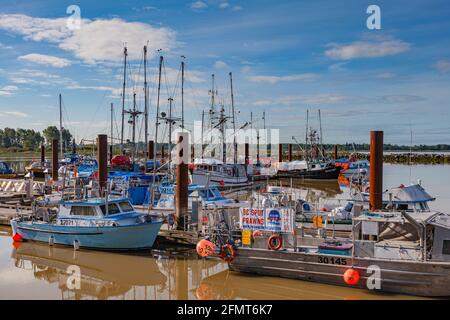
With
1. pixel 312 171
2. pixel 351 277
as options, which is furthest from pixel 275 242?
pixel 312 171

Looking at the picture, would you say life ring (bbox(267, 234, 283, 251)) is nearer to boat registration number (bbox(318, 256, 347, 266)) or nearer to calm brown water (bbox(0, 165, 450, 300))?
calm brown water (bbox(0, 165, 450, 300))

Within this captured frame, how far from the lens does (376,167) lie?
1942cm

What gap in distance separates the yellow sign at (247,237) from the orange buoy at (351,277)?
3714mm

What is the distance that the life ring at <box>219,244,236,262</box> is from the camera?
54.2 ft

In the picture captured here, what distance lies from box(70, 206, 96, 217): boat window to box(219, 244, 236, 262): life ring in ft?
23.3

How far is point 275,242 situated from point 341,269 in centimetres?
247

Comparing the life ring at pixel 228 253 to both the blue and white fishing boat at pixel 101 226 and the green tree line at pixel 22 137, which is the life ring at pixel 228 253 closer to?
the blue and white fishing boat at pixel 101 226

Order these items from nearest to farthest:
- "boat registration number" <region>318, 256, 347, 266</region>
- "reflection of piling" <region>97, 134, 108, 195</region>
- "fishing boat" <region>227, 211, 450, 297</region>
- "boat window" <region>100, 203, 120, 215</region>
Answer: "fishing boat" <region>227, 211, 450, 297</region> → "boat registration number" <region>318, 256, 347, 266</region> → "boat window" <region>100, 203, 120, 215</region> → "reflection of piling" <region>97, 134, 108, 195</region>

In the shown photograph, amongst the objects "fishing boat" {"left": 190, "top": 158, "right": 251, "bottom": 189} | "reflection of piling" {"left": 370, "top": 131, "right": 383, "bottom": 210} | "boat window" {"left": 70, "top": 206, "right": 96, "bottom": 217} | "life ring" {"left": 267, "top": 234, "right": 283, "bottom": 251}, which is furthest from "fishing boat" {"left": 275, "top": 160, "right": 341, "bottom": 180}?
"life ring" {"left": 267, "top": 234, "right": 283, "bottom": 251}

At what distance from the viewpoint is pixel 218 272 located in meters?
17.5

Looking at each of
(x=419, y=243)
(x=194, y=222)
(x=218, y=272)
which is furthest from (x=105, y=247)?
(x=419, y=243)
